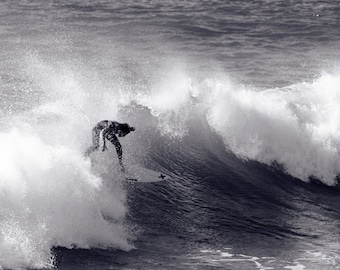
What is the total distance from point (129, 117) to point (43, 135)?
11.9 feet

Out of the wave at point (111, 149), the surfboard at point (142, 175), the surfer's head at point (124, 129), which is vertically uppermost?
the surfer's head at point (124, 129)

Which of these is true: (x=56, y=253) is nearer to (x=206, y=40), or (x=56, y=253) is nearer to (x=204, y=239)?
(x=204, y=239)

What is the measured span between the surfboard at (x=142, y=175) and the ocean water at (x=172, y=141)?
0.20 metres

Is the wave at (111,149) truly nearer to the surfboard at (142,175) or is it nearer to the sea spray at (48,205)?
the sea spray at (48,205)

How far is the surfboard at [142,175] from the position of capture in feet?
53.3

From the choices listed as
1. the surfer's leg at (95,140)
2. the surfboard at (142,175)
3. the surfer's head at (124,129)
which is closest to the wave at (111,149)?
the surfer's leg at (95,140)

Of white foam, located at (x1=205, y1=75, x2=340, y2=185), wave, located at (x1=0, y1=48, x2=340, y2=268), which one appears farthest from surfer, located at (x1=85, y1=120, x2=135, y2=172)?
white foam, located at (x1=205, y1=75, x2=340, y2=185)

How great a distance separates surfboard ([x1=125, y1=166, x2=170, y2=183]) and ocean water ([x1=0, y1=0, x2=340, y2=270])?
204 millimetres

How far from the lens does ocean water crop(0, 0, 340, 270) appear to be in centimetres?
1314

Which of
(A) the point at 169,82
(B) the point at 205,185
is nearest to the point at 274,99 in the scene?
(A) the point at 169,82

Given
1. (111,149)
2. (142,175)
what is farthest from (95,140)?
(142,175)

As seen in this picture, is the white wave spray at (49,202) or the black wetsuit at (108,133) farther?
the black wetsuit at (108,133)

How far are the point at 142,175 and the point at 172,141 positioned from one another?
285 centimetres

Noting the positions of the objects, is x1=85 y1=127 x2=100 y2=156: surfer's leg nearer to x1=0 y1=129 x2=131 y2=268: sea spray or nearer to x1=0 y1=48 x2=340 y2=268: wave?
x1=0 y1=48 x2=340 y2=268: wave
